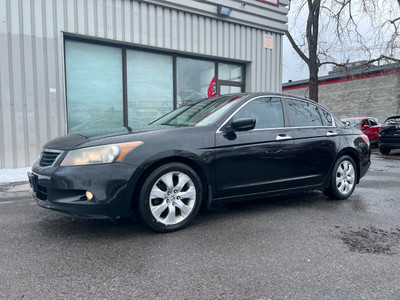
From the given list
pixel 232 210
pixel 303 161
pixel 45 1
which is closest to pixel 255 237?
pixel 232 210

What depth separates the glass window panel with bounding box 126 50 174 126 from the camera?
843 centimetres

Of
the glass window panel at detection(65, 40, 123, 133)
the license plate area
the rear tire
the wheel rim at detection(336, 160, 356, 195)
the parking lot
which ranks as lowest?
the parking lot

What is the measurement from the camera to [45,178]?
3.02 metres

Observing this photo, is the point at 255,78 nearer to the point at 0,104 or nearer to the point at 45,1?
the point at 45,1

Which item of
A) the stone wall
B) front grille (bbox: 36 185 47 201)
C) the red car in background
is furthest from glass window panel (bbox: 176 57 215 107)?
the stone wall

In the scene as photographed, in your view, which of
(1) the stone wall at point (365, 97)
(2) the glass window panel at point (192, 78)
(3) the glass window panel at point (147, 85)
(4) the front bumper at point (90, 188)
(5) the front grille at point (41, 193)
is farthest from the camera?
(1) the stone wall at point (365, 97)

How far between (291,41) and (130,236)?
55.0 ft

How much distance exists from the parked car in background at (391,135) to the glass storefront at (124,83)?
247 inches

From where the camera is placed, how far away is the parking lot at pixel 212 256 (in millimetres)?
2206

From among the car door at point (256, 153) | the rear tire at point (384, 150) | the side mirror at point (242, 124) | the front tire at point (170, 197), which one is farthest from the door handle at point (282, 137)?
the rear tire at point (384, 150)

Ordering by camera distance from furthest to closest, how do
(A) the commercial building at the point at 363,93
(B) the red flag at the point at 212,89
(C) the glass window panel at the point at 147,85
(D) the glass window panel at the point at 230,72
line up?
(A) the commercial building at the point at 363,93 < (D) the glass window panel at the point at 230,72 < (B) the red flag at the point at 212,89 < (C) the glass window panel at the point at 147,85

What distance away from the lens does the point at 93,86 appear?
7875 millimetres

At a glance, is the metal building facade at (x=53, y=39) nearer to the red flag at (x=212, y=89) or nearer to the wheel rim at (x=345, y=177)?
the red flag at (x=212, y=89)

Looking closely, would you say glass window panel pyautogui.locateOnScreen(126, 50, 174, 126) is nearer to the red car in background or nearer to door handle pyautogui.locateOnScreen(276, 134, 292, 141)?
door handle pyautogui.locateOnScreen(276, 134, 292, 141)
